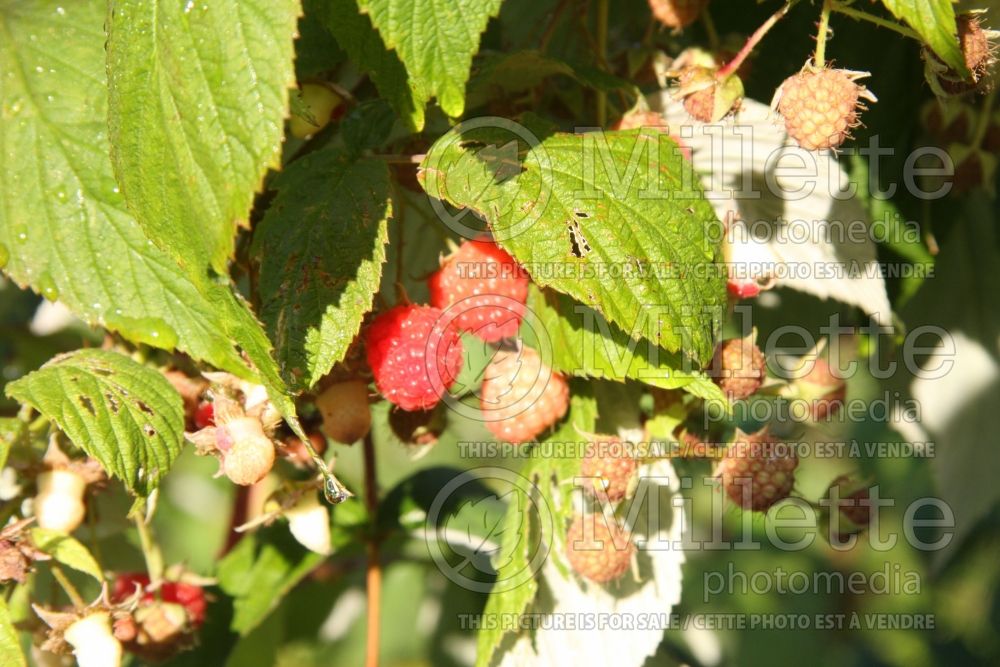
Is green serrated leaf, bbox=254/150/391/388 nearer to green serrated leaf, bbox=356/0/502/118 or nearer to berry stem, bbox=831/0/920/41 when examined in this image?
green serrated leaf, bbox=356/0/502/118

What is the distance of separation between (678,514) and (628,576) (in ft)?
0.21

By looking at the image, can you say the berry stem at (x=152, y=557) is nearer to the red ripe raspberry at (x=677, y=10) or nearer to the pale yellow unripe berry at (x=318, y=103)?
the pale yellow unripe berry at (x=318, y=103)

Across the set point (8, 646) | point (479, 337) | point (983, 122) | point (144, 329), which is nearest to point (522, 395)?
Result: point (479, 337)

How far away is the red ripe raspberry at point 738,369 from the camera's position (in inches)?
29.0

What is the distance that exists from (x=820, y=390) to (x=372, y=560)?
1.42ft

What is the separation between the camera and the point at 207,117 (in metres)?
0.54

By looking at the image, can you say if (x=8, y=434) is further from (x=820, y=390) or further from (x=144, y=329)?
(x=820, y=390)

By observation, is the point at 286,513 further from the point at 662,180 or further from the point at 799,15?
the point at 799,15

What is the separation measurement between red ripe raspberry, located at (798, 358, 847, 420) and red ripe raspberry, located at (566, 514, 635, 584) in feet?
0.59

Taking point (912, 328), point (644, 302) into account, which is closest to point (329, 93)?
point (644, 302)

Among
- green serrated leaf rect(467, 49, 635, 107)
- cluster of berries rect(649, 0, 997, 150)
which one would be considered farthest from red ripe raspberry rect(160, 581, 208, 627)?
cluster of berries rect(649, 0, 997, 150)

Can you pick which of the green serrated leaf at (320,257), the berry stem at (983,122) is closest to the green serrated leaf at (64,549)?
the green serrated leaf at (320,257)

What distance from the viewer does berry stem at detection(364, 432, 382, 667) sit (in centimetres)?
90

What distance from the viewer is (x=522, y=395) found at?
74cm
